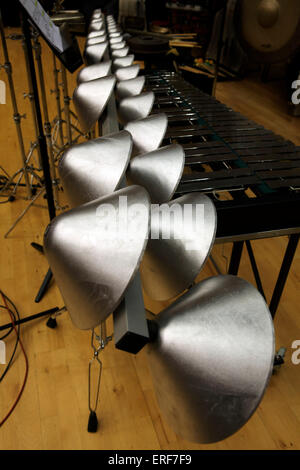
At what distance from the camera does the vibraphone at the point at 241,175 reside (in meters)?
1.08

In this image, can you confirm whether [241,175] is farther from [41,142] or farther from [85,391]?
[85,391]

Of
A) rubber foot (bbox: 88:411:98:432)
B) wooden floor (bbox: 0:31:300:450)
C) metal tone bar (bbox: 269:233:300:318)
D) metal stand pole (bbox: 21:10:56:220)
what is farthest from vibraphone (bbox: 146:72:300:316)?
rubber foot (bbox: 88:411:98:432)

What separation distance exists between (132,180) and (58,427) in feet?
2.72

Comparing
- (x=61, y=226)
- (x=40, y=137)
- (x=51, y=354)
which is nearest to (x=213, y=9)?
(x=40, y=137)

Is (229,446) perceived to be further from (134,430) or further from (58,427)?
(58,427)

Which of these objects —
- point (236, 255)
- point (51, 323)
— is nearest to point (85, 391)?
point (51, 323)

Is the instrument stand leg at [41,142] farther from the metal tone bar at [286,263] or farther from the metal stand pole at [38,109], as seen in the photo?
the metal tone bar at [286,263]

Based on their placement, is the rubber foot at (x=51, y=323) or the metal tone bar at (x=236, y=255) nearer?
the metal tone bar at (x=236, y=255)

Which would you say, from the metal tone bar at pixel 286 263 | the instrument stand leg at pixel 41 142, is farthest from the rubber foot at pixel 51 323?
the metal tone bar at pixel 286 263

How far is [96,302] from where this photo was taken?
55cm

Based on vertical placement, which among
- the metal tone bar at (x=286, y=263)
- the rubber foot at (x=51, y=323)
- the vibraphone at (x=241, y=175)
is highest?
the vibraphone at (x=241, y=175)

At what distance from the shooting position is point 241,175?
1.21 meters

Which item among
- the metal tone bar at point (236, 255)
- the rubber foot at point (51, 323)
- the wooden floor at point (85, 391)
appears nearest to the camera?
the wooden floor at point (85, 391)

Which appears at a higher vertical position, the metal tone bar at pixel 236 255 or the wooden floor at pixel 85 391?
the metal tone bar at pixel 236 255
